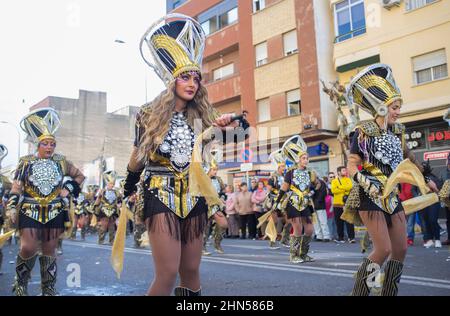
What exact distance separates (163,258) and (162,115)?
1.09 m

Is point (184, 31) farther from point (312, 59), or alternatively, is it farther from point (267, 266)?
point (312, 59)

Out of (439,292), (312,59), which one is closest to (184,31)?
(439,292)

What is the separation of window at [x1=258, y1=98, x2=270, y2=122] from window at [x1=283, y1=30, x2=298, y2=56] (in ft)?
9.14

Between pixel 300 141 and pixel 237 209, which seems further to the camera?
pixel 237 209

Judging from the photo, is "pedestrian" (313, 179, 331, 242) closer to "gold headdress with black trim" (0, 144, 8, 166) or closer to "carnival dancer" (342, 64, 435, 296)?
"gold headdress with black trim" (0, 144, 8, 166)

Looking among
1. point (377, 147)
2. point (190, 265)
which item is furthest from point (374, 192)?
point (190, 265)

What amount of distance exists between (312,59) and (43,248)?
18625mm

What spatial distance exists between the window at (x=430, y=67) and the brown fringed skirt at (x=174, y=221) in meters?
16.8

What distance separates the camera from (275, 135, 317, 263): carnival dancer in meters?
8.64

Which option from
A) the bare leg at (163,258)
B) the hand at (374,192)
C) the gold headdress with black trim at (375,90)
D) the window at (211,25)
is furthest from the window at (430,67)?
the bare leg at (163,258)

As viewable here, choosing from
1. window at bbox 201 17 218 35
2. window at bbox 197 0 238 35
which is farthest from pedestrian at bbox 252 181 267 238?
window at bbox 201 17 218 35

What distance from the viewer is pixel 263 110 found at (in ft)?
81.4
